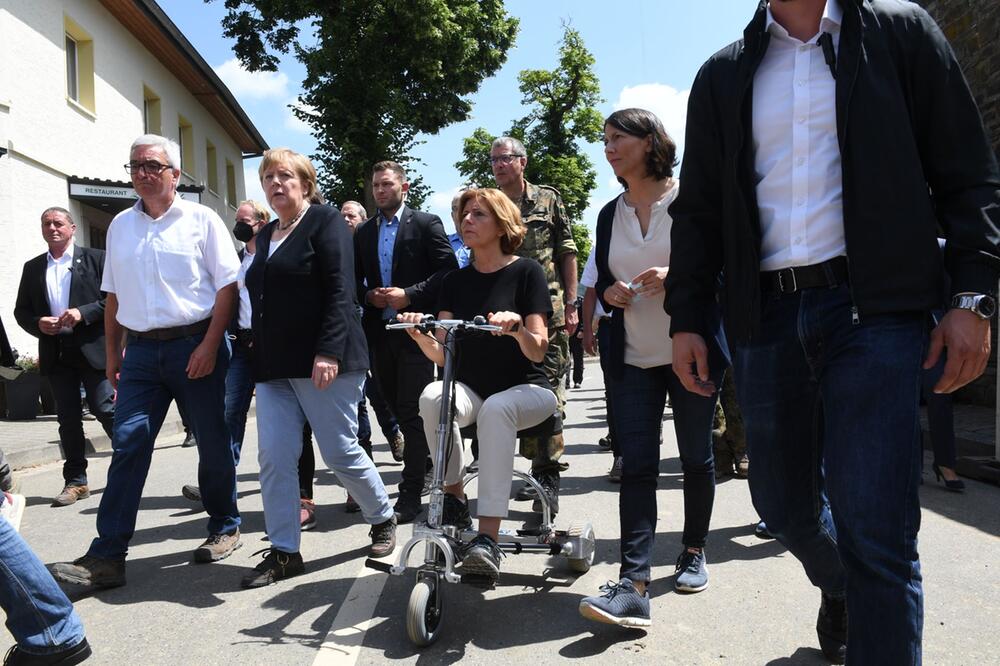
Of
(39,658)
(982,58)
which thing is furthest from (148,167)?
(982,58)

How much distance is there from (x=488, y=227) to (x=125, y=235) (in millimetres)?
2031

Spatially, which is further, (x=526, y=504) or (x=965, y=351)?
(x=526, y=504)

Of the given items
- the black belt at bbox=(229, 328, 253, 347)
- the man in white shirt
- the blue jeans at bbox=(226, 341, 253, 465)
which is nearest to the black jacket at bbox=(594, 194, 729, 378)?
the man in white shirt

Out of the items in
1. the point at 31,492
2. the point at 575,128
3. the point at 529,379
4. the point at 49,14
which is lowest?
the point at 31,492

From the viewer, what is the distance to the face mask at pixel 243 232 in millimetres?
6484

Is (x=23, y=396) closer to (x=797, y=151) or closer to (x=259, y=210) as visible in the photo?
(x=259, y=210)

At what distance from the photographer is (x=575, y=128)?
40.3 m

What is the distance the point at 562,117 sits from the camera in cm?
4050

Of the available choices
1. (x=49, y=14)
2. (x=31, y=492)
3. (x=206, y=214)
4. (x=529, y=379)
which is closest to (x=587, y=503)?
(x=529, y=379)

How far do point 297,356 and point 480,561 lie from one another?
155 cm

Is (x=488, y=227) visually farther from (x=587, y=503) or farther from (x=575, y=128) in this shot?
(x=575, y=128)

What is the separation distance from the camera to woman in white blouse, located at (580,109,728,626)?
12.0ft

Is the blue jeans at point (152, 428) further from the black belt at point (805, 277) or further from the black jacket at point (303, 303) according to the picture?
the black belt at point (805, 277)

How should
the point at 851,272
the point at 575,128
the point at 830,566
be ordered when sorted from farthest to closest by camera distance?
the point at 575,128 < the point at 830,566 < the point at 851,272
